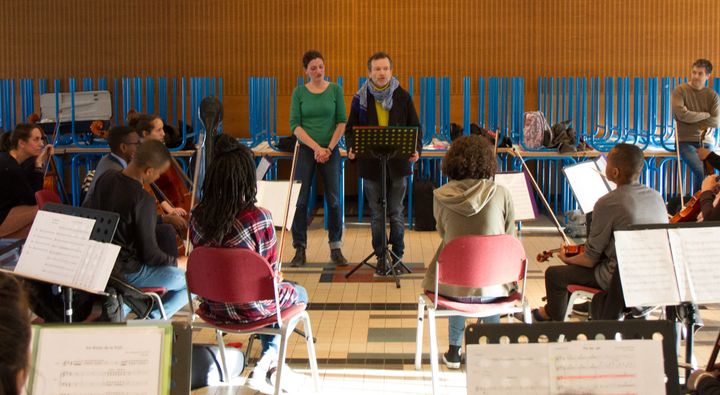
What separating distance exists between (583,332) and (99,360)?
1187 mm

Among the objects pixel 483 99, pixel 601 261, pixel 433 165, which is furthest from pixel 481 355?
pixel 483 99

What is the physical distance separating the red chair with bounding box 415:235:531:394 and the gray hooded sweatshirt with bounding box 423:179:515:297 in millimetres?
101

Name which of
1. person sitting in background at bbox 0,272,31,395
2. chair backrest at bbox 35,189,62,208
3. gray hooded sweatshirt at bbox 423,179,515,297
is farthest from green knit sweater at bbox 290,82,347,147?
person sitting in background at bbox 0,272,31,395

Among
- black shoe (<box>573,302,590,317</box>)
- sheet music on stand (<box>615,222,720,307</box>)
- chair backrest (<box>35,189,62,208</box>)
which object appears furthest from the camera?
black shoe (<box>573,302,590,317</box>)

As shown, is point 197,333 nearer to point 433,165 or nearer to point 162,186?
point 162,186

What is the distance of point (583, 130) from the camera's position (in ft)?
34.5

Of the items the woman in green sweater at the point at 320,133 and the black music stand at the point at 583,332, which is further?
the woman in green sweater at the point at 320,133

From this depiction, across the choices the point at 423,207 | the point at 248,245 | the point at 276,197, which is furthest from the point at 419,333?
the point at 423,207

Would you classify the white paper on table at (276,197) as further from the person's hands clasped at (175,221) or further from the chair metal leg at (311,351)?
the chair metal leg at (311,351)

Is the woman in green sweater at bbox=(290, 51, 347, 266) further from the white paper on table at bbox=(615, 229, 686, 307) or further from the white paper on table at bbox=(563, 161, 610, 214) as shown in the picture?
the white paper on table at bbox=(615, 229, 686, 307)

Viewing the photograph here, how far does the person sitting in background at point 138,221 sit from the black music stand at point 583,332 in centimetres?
261

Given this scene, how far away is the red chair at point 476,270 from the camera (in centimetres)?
396

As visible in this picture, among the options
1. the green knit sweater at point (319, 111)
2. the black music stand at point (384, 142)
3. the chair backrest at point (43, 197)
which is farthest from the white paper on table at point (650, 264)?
the green knit sweater at point (319, 111)

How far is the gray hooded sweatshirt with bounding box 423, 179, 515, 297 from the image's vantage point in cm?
424
